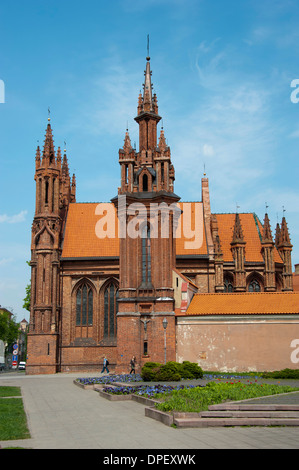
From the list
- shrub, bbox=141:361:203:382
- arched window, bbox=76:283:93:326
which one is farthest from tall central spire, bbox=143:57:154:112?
shrub, bbox=141:361:203:382

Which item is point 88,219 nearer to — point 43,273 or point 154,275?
point 43,273

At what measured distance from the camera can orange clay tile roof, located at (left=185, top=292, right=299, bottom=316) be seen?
3772 cm

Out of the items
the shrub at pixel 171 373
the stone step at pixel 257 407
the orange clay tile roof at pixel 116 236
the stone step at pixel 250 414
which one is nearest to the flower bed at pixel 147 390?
the shrub at pixel 171 373

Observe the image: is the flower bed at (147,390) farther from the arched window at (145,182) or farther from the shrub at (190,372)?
the arched window at (145,182)

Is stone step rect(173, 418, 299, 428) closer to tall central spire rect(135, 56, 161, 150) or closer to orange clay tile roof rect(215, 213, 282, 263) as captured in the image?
tall central spire rect(135, 56, 161, 150)

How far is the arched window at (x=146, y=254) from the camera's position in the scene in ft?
138

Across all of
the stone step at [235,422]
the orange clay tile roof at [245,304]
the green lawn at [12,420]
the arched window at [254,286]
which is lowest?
the green lawn at [12,420]

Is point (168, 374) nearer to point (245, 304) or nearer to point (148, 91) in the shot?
point (245, 304)

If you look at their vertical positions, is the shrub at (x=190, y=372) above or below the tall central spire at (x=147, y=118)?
below

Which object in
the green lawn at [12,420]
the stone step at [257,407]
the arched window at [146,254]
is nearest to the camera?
the green lawn at [12,420]

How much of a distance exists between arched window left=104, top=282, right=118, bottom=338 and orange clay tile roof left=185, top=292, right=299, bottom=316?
401 inches

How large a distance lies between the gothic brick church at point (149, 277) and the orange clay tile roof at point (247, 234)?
103 millimetres

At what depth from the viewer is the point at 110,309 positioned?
4975cm

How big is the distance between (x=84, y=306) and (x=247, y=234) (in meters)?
18.2
